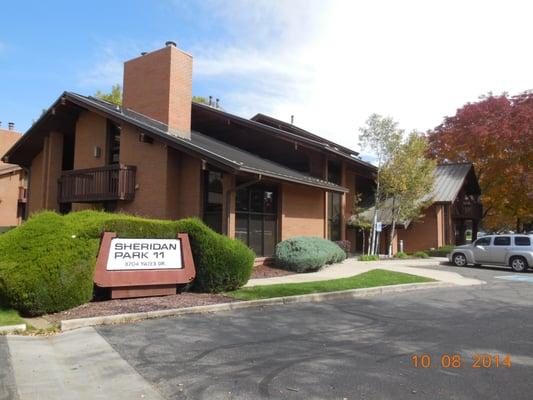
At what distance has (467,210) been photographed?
3503 centimetres

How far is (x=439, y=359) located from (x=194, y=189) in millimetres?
12117

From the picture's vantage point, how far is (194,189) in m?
17.1

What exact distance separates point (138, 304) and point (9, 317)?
94.4 inches

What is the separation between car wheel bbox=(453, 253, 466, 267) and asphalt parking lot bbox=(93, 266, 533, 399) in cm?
1174

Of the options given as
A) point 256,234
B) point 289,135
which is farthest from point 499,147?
point 256,234

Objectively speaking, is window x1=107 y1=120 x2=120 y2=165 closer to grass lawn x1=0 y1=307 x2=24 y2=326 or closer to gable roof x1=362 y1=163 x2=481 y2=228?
grass lawn x1=0 y1=307 x2=24 y2=326

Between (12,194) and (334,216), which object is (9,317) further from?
(12,194)

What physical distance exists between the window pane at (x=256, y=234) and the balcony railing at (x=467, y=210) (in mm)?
19498

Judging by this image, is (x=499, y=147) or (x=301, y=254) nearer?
(x=301, y=254)

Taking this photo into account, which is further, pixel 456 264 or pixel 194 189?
pixel 456 264

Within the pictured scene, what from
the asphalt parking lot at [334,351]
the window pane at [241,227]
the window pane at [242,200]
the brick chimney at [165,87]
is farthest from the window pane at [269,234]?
the asphalt parking lot at [334,351]

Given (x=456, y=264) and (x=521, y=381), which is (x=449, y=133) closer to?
(x=456, y=264)

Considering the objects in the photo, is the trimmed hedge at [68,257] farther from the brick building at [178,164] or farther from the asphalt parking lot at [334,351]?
the brick building at [178,164]

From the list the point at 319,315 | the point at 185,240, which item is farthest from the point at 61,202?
the point at 319,315
